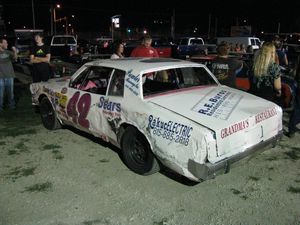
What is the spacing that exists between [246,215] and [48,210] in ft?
6.92

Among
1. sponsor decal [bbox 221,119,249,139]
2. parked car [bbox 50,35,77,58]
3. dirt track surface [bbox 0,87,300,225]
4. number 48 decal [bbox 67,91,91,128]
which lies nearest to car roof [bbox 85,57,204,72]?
number 48 decal [bbox 67,91,91,128]

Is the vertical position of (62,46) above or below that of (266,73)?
below

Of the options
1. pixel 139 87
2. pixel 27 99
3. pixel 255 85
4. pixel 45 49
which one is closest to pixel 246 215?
pixel 139 87

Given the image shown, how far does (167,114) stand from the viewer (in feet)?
13.9

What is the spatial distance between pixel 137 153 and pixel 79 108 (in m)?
1.40

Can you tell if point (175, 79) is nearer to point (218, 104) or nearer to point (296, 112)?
point (218, 104)

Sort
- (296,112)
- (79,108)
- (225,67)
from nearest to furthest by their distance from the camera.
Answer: (79,108) < (296,112) < (225,67)

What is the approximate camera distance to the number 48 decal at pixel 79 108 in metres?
5.52

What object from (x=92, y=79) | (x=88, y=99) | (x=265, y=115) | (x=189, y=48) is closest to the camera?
(x=265, y=115)

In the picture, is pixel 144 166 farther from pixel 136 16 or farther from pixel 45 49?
pixel 136 16

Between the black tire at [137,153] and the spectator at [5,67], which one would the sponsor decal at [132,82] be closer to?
the black tire at [137,153]

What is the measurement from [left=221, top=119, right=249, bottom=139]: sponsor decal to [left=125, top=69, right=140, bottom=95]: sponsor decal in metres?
1.31

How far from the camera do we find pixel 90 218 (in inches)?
148

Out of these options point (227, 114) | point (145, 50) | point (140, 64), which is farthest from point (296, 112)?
point (145, 50)
